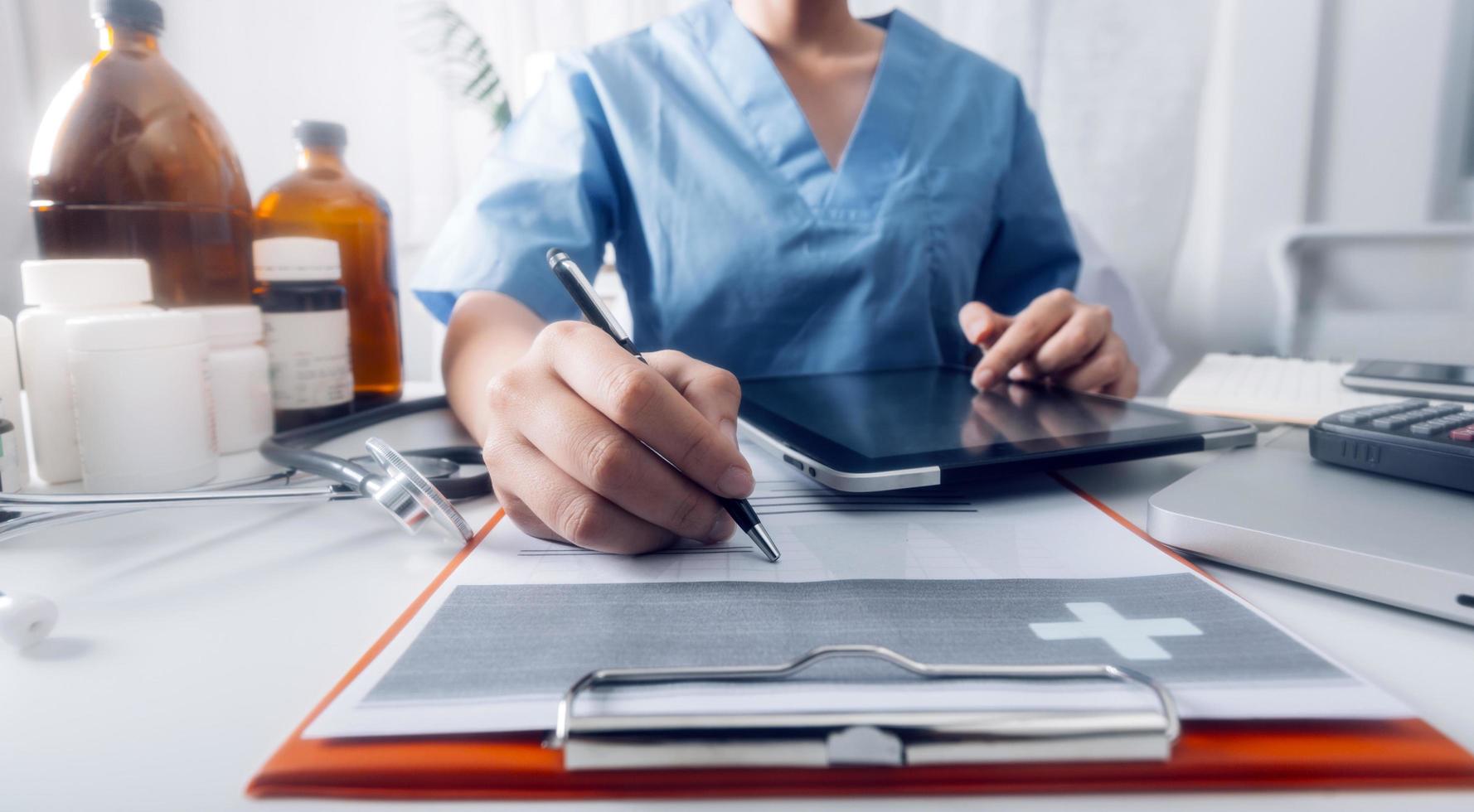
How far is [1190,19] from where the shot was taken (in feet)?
3.26

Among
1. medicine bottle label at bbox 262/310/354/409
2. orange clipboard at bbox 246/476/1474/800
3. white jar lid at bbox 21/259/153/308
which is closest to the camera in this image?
orange clipboard at bbox 246/476/1474/800

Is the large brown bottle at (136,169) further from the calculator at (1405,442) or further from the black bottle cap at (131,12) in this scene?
the calculator at (1405,442)

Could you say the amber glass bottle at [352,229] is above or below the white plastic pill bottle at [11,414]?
above

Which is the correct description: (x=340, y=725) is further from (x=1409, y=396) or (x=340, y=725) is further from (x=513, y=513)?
(x=1409, y=396)

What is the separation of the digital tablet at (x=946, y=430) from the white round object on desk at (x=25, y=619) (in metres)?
0.24

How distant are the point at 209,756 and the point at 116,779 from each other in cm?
2

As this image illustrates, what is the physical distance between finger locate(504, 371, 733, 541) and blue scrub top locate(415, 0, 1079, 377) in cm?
29

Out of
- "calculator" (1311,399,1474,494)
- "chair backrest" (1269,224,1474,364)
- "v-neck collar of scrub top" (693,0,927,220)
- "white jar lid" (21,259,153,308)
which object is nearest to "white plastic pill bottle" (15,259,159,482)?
"white jar lid" (21,259,153,308)

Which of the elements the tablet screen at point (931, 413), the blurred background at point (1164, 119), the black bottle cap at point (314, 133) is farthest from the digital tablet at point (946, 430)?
the blurred background at point (1164, 119)

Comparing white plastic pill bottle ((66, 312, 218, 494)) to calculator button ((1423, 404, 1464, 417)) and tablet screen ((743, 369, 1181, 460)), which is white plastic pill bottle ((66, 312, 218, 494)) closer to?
tablet screen ((743, 369, 1181, 460))

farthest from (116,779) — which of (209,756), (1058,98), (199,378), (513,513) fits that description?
(1058,98)

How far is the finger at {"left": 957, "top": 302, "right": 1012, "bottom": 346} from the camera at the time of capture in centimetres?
47

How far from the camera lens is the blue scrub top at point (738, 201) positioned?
1.88ft

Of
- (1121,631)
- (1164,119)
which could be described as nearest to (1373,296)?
(1164,119)
